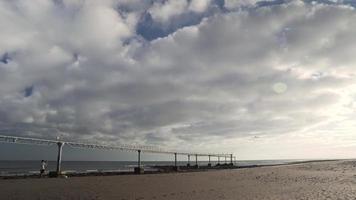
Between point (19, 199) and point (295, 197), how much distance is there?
704 inches

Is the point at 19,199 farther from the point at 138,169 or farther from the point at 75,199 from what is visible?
the point at 138,169

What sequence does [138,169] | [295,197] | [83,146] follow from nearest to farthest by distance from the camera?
[295,197], [138,169], [83,146]

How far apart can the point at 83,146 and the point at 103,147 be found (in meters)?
9.99

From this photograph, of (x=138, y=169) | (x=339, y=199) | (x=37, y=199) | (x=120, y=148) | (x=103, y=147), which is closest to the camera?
(x=339, y=199)

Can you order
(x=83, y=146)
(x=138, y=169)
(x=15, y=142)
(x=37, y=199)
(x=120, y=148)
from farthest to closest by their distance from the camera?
(x=120, y=148)
(x=83, y=146)
(x=138, y=169)
(x=15, y=142)
(x=37, y=199)

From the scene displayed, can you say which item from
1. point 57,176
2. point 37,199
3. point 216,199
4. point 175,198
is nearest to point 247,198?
point 216,199

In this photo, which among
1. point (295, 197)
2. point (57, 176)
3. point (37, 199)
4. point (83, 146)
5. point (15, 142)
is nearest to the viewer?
point (295, 197)

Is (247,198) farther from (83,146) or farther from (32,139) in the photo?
(83,146)

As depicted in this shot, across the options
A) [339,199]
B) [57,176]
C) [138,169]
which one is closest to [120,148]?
[138,169]

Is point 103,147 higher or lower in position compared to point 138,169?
higher

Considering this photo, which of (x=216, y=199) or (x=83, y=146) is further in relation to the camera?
(x=83, y=146)

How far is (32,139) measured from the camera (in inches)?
2450

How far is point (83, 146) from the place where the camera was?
267 ft

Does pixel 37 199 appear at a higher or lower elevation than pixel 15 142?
lower
